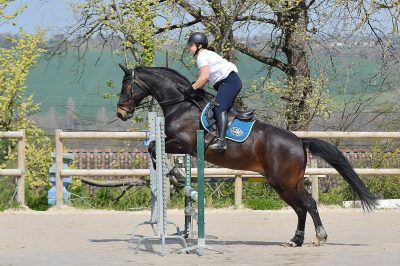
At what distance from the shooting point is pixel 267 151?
998 centimetres

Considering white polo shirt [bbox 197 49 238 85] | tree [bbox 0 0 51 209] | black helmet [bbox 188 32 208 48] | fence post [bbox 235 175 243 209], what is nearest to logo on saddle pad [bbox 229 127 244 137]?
white polo shirt [bbox 197 49 238 85]

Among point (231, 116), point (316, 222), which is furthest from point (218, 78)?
point (316, 222)

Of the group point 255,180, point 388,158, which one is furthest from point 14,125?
point 388,158

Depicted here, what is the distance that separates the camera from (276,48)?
20.4 metres

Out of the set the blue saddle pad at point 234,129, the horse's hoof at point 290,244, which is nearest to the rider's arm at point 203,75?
the blue saddle pad at point 234,129

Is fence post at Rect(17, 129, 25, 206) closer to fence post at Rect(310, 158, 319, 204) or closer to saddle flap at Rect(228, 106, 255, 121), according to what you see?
fence post at Rect(310, 158, 319, 204)

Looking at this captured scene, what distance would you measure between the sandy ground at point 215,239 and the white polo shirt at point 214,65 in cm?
179

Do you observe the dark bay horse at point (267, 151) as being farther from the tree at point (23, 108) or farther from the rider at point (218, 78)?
the tree at point (23, 108)

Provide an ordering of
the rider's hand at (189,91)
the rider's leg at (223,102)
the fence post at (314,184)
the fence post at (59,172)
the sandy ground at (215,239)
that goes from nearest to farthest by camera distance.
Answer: the sandy ground at (215,239) → the rider's leg at (223,102) → the rider's hand at (189,91) → the fence post at (59,172) → the fence post at (314,184)

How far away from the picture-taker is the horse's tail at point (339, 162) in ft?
33.3

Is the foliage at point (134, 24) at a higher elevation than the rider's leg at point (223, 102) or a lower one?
higher

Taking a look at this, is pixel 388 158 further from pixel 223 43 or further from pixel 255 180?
pixel 223 43

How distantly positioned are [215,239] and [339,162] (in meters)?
1.68

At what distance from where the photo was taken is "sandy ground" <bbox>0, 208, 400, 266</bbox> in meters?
8.95
